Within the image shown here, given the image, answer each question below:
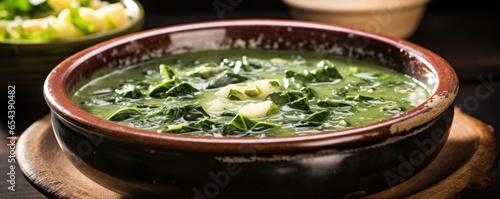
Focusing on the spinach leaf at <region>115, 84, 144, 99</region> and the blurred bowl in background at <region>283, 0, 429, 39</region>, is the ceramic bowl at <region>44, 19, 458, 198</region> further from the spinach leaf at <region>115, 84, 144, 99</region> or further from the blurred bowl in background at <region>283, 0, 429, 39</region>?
the blurred bowl in background at <region>283, 0, 429, 39</region>

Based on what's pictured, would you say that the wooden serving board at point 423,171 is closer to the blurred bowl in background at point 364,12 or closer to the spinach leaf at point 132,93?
the spinach leaf at point 132,93

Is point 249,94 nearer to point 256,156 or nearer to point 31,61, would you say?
point 256,156

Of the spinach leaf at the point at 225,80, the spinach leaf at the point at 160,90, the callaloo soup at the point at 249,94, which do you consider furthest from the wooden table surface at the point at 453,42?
the spinach leaf at the point at 225,80

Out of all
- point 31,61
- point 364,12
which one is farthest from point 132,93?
point 364,12

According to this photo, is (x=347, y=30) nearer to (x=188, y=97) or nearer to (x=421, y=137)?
(x=188, y=97)

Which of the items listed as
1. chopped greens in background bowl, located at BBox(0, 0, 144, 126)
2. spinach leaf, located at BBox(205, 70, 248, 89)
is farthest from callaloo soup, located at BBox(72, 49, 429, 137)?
chopped greens in background bowl, located at BBox(0, 0, 144, 126)

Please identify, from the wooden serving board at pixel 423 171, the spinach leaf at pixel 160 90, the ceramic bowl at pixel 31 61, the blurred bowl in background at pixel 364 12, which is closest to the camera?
the wooden serving board at pixel 423 171

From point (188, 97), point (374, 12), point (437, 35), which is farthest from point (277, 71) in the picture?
point (437, 35)
